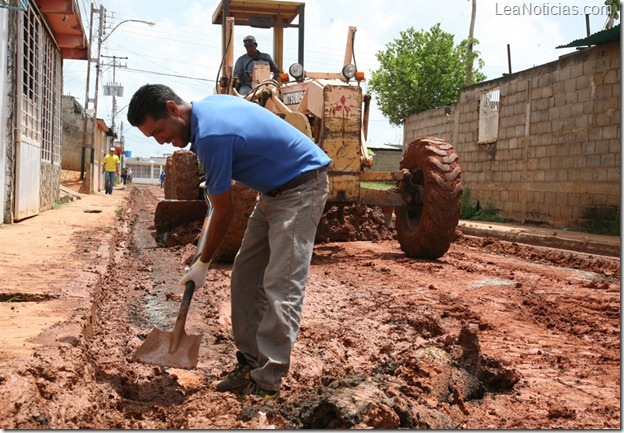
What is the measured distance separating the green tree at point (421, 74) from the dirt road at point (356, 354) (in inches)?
970

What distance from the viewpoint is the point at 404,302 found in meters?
5.64

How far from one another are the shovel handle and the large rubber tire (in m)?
4.78

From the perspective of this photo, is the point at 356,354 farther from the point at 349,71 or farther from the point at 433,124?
the point at 433,124

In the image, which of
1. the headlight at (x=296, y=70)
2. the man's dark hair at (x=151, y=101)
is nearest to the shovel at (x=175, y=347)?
the man's dark hair at (x=151, y=101)

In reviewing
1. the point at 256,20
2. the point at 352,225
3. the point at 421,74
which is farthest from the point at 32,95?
the point at 421,74

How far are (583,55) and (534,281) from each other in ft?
26.4

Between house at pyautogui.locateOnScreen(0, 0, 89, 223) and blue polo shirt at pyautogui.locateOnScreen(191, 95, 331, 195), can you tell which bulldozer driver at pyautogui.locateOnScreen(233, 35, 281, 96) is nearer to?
house at pyautogui.locateOnScreen(0, 0, 89, 223)

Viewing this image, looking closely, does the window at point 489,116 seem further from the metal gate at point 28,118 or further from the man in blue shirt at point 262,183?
the man in blue shirt at point 262,183

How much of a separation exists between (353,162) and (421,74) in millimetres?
24008

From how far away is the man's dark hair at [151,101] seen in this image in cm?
327

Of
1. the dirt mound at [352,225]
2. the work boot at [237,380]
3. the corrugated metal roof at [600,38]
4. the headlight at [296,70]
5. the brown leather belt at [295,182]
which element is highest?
the corrugated metal roof at [600,38]

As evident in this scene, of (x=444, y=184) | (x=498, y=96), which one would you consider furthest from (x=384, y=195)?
(x=498, y=96)

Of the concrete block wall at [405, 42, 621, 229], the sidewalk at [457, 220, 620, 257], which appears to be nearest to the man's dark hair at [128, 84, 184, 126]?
the sidewalk at [457, 220, 620, 257]

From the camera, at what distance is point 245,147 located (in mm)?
3311
